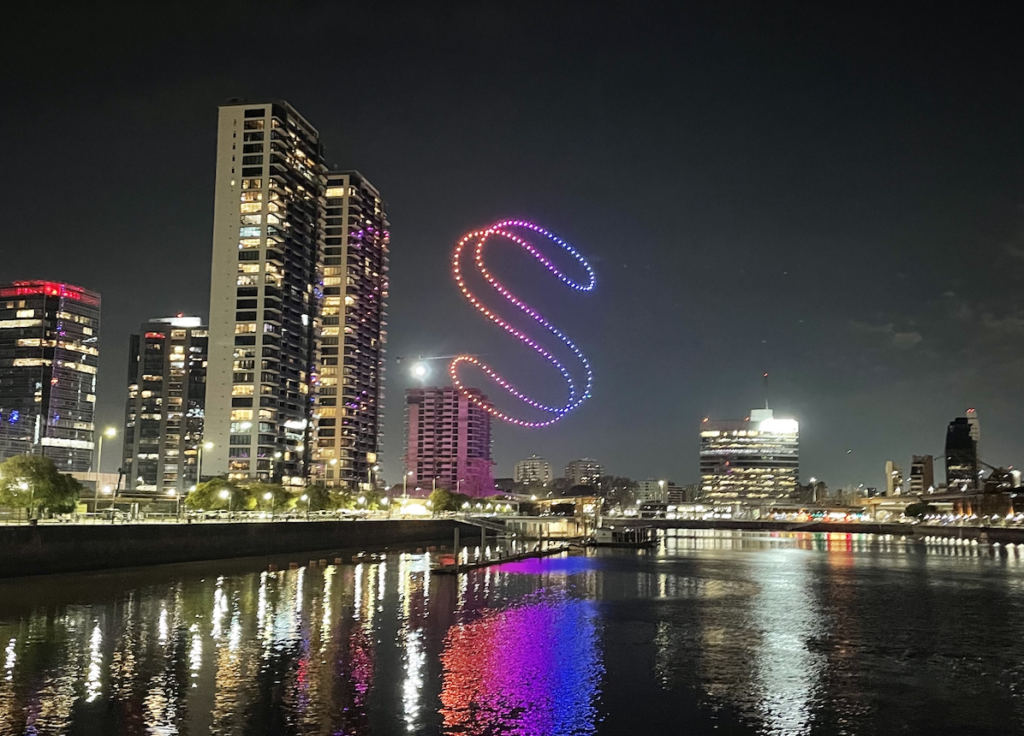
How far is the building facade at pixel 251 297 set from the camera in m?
173

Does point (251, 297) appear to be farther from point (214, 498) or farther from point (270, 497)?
point (214, 498)

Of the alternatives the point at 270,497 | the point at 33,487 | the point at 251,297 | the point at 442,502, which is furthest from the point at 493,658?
the point at 251,297

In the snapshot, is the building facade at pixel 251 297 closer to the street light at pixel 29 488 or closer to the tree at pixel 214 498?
the tree at pixel 214 498

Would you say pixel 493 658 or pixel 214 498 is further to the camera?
pixel 214 498

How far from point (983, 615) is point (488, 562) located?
162ft

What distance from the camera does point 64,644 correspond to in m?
37.2

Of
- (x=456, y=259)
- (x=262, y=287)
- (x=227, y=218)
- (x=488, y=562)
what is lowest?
(x=488, y=562)

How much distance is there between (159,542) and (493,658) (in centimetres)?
4647

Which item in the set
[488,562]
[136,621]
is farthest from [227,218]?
[136,621]

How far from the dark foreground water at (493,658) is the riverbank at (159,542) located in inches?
106

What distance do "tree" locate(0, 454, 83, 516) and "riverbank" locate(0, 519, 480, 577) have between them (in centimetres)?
743

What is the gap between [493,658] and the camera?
37.3 meters

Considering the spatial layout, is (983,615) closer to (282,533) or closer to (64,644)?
(64,644)

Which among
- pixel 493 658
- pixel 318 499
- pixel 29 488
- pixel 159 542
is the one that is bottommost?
pixel 493 658
